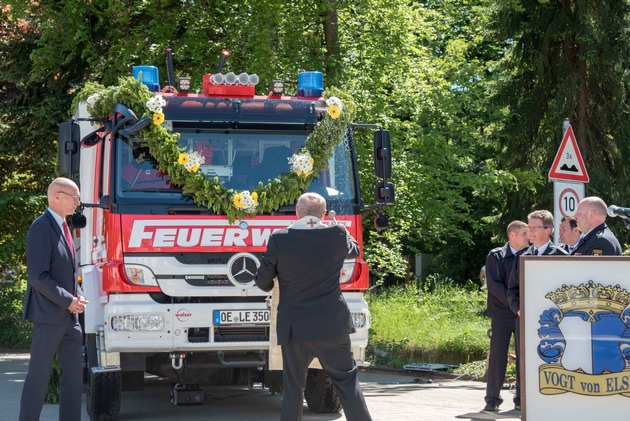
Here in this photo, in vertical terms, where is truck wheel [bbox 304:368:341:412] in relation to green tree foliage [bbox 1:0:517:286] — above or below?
below

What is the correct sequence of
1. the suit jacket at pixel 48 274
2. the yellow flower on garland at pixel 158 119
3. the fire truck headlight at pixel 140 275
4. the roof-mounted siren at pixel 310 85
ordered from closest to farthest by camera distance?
the suit jacket at pixel 48 274 → the fire truck headlight at pixel 140 275 → the yellow flower on garland at pixel 158 119 → the roof-mounted siren at pixel 310 85

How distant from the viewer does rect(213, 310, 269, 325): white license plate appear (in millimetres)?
9492

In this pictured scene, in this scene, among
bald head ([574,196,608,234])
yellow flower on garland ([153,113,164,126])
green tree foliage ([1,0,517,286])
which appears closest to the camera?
bald head ([574,196,608,234])

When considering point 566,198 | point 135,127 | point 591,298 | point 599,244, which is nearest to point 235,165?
point 135,127

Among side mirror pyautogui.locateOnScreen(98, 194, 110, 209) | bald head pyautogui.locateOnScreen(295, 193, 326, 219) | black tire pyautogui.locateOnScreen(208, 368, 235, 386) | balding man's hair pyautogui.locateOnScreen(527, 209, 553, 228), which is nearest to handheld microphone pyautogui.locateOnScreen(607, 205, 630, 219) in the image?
bald head pyautogui.locateOnScreen(295, 193, 326, 219)

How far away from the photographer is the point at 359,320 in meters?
9.78

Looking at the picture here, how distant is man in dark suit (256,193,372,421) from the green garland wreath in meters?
1.91

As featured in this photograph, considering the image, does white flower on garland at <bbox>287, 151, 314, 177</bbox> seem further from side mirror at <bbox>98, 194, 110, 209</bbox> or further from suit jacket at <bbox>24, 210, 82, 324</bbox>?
suit jacket at <bbox>24, 210, 82, 324</bbox>

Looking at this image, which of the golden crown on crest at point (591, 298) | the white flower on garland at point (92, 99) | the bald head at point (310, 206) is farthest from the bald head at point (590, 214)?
the white flower on garland at point (92, 99)

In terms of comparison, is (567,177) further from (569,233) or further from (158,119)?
(158,119)

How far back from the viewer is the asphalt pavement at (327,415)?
34.2ft

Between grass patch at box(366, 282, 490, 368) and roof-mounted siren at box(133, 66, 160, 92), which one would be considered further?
grass patch at box(366, 282, 490, 368)

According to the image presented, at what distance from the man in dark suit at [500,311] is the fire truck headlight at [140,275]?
3271mm

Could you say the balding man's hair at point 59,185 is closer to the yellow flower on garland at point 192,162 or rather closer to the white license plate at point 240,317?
the yellow flower on garland at point 192,162
